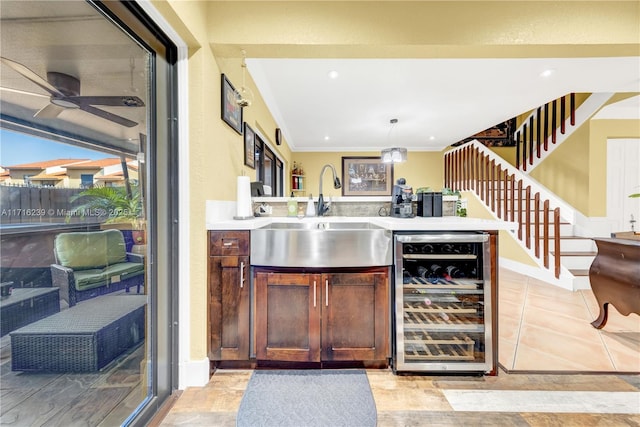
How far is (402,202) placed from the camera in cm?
243

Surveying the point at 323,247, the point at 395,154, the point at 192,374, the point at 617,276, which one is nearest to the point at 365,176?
the point at 395,154

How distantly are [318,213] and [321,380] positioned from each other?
1390mm

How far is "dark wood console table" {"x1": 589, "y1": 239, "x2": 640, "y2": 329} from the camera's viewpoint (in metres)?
1.98

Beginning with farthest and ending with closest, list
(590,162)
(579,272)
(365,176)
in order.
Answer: (365,176) → (590,162) → (579,272)

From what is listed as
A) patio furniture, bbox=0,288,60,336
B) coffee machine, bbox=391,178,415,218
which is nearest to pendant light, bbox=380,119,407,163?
coffee machine, bbox=391,178,415,218

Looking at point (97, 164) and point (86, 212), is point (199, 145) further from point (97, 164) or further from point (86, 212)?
point (86, 212)

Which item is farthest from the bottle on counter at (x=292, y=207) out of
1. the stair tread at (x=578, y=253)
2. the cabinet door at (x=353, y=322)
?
the stair tread at (x=578, y=253)

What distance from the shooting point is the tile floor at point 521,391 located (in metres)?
1.44

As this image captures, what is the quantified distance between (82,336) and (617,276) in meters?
3.39

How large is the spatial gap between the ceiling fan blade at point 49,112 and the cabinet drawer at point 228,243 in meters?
0.95

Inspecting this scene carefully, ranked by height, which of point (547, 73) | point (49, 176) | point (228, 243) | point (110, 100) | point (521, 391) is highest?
point (547, 73)

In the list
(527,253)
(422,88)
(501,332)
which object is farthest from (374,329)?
(527,253)

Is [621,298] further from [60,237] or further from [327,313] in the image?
[60,237]

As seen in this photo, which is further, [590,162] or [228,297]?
[590,162]
